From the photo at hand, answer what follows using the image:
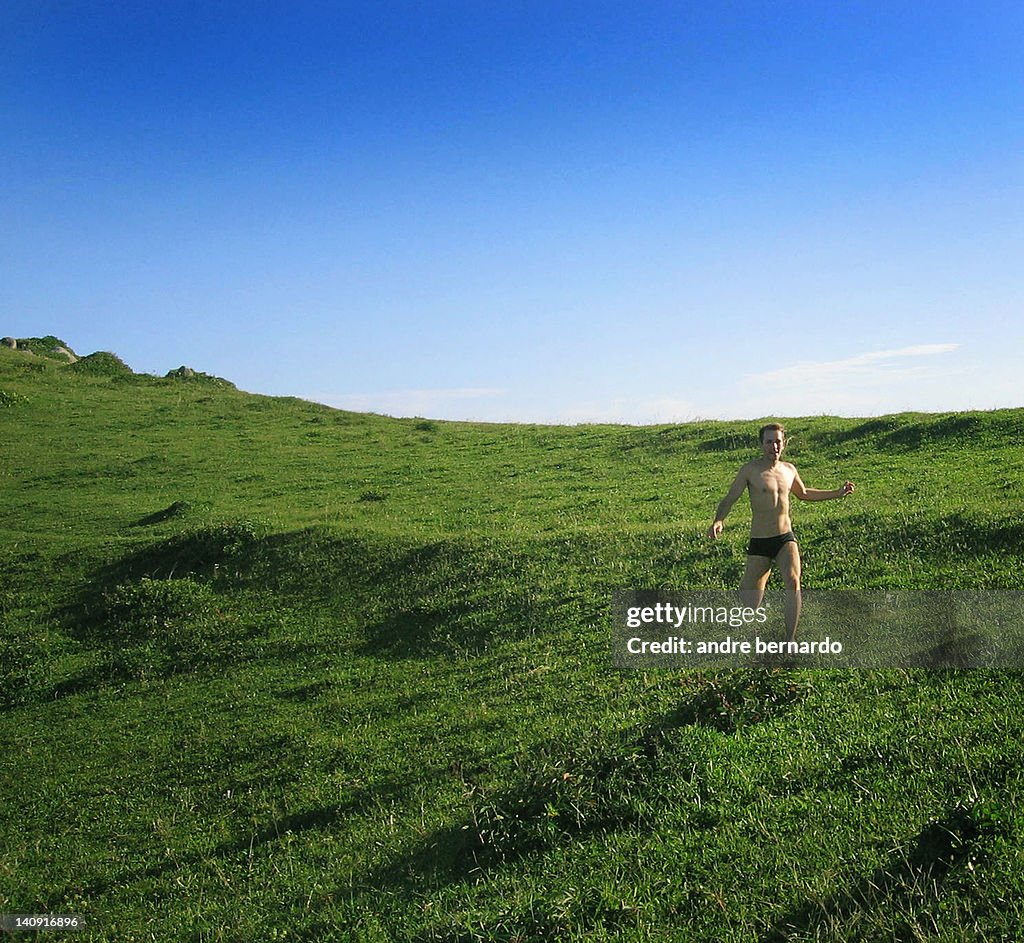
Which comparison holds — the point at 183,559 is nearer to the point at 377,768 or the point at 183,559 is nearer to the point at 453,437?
the point at 377,768

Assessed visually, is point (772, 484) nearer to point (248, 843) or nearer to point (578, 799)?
point (578, 799)

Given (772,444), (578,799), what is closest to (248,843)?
(578,799)

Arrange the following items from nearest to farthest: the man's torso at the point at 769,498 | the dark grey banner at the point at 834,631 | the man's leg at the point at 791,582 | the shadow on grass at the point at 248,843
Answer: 1. the shadow on grass at the point at 248,843
2. the dark grey banner at the point at 834,631
3. the man's leg at the point at 791,582
4. the man's torso at the point at 769,498

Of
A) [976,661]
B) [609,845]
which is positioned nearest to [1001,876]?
[609,845]

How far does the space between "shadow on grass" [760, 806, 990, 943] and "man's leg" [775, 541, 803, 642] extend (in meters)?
4.83

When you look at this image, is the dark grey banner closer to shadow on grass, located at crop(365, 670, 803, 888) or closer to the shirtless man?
the shirtless man

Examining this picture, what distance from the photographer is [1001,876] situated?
5730 millimetres

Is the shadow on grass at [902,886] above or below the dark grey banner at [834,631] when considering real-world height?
below

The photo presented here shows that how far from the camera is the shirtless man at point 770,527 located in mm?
10961

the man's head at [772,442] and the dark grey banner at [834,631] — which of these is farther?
the man's head at [772,442]

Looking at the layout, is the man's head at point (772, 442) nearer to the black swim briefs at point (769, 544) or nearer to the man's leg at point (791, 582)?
the black swim briefs at point (769, 544)

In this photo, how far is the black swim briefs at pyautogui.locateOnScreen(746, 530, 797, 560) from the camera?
36.3ft

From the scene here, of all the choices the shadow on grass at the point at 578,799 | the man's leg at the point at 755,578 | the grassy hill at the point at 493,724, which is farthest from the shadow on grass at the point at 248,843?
the man's leg at the point at 755,578

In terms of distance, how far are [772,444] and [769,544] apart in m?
1.33
